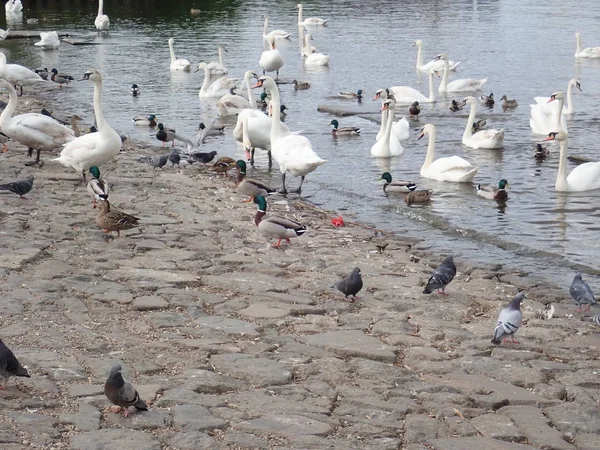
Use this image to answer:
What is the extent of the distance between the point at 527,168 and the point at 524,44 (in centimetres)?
1945

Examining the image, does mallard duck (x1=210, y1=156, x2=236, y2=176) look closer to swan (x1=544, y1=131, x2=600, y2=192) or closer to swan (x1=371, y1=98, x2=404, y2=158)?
swan (x1=371, y1=98, x2=404, y2=158)

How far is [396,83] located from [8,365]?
2369 cm

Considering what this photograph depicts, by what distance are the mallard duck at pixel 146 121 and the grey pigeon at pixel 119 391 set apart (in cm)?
1554

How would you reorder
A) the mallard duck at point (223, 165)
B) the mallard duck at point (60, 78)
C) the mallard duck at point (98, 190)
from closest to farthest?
the mallard duck at point (98, 190)
the mallard duck at point (223, 165)
the mallard duck at point (60, 78)

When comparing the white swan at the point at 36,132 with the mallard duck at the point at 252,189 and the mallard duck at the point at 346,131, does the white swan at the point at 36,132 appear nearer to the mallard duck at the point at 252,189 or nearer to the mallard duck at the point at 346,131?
the mallard duck at the point at 252,189

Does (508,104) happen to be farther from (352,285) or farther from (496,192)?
(352,285)

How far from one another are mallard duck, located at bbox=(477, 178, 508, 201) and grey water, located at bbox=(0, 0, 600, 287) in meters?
0.12

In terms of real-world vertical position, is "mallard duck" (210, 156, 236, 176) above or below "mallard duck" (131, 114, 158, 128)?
above

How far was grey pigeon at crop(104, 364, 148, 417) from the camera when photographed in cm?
568

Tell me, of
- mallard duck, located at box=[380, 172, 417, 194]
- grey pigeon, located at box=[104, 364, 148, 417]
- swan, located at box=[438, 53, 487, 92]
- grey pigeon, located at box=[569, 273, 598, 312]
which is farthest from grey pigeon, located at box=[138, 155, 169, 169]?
swan, located at box=[438, 53, 487, 92]

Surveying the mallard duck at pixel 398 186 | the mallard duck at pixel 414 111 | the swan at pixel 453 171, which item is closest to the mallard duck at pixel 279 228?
the mallard duck at pixel 398 186

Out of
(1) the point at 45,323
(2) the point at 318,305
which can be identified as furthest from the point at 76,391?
(2) the point at 318,305

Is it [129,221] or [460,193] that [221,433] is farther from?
[460,193]

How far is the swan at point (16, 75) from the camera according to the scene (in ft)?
84.2
